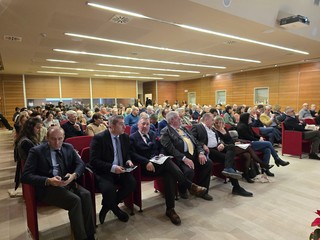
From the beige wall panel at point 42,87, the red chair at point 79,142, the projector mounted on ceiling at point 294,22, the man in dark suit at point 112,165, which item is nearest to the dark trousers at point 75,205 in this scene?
the man in dark suit at point 112,165

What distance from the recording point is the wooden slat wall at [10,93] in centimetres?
1316

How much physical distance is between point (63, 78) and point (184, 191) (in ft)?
45.4

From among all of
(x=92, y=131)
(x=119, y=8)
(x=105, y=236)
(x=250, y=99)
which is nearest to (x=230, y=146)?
(x=105, y=236)

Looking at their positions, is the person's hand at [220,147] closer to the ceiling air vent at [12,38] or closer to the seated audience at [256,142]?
the seated audience at [256,142]

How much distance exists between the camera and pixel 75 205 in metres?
2.11

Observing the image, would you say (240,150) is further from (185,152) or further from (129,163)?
(129,163)

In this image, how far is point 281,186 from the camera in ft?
12.0

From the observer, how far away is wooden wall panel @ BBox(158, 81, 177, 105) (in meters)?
18.4

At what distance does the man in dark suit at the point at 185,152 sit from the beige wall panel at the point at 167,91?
15.1 meters

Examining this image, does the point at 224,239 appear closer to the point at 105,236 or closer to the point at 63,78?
the point at 105,236

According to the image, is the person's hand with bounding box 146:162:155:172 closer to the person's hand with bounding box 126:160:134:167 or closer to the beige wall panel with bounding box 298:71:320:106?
the person's hand with bounding box 126:160:134:167

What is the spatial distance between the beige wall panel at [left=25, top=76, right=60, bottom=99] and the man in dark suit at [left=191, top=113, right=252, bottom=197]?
43.6 feet

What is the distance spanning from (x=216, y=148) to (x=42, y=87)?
44.9 feet

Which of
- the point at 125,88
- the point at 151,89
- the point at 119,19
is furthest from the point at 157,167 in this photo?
the point at 151,89
